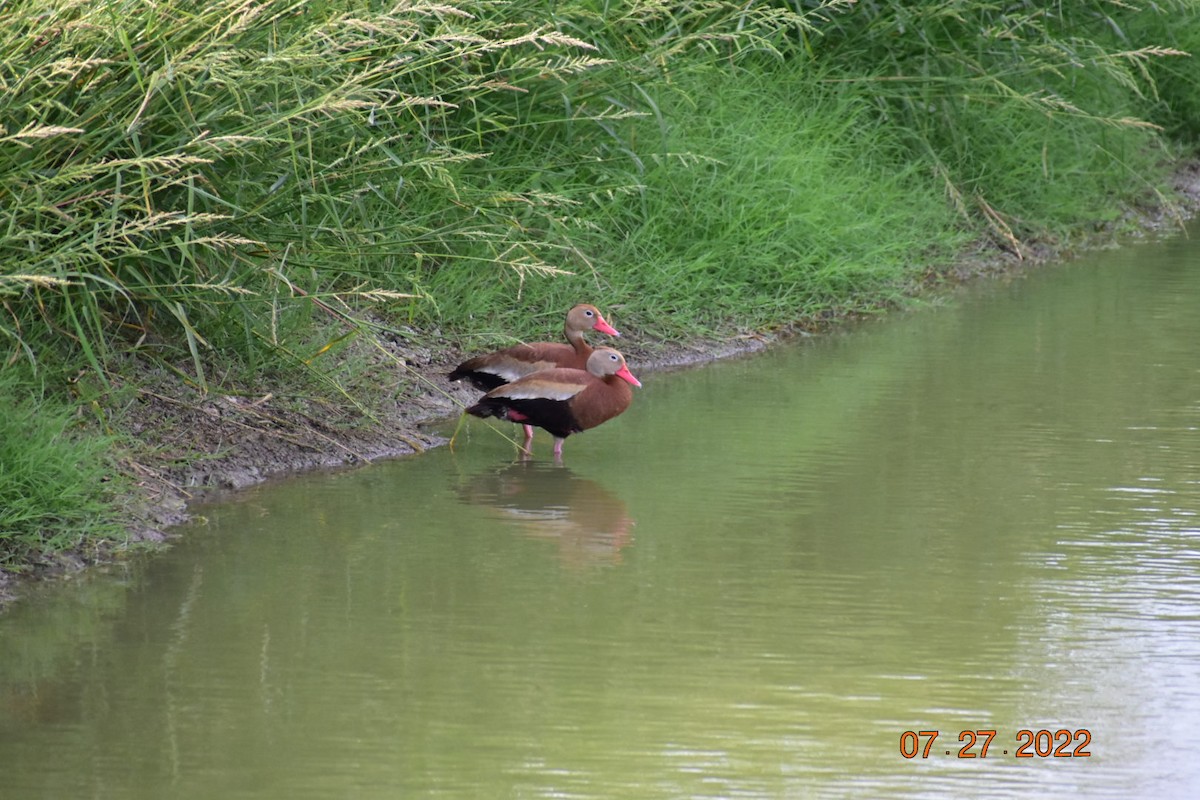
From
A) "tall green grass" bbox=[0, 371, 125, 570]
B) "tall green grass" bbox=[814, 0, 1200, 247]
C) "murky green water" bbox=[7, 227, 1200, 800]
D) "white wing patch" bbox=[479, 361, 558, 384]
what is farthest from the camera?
"tall green grass" bbox=[814, 0, 1200, 247]

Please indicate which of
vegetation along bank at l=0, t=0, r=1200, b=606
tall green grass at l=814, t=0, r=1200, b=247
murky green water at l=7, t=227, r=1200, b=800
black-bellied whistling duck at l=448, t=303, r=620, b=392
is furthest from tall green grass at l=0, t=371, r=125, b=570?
tall green grass at l=814, t=0, r=1200, b=247

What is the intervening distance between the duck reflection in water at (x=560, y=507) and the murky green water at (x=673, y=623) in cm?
2

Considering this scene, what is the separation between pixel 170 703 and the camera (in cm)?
430

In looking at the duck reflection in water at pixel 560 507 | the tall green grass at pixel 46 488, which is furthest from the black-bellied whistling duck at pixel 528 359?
the tall green grass at pixel 46 488

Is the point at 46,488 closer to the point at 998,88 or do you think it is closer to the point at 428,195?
the point at 428,195

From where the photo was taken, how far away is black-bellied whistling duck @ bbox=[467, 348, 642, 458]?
22.1 ft

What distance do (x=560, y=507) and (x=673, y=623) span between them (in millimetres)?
1334

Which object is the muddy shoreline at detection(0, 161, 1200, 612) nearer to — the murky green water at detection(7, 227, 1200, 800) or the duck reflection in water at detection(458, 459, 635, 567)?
the murky green water at detection(7, 227, 1200, 800)

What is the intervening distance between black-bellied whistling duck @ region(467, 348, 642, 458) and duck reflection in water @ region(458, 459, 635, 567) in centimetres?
17

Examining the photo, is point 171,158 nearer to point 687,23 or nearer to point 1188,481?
point 1188,481

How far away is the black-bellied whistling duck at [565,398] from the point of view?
6.73 metres

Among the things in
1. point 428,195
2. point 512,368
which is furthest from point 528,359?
point 428,195

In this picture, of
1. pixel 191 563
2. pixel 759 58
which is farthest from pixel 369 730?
pixel 759 58

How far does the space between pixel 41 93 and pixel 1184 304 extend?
241 inches
